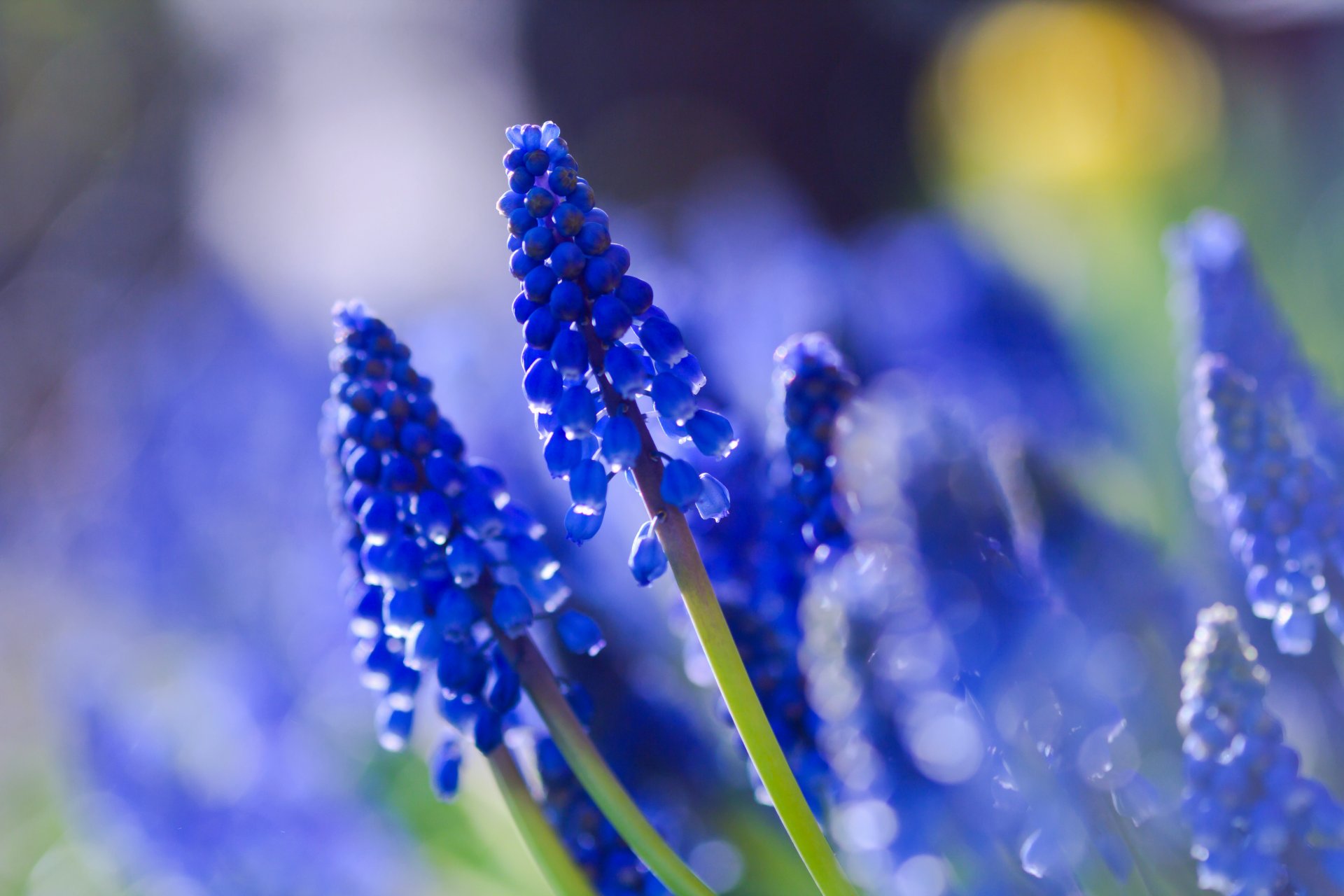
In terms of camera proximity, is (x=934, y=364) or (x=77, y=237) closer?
(x=934, y=364)

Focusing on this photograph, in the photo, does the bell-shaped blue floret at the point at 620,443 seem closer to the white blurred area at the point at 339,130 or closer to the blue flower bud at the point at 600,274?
the blue flower bud at the point at 600,274

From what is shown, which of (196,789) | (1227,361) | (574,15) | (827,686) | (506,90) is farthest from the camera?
(506,90)

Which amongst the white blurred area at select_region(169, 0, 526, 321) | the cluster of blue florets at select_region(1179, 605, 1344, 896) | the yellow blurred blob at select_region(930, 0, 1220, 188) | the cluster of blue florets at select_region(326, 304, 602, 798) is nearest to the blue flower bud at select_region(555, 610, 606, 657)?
the cluster of blue florets at select_region(326, 304, 602, 798)

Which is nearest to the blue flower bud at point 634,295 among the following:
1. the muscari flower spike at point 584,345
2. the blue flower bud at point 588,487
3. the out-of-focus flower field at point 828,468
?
the muscari flower spike at point 584,345

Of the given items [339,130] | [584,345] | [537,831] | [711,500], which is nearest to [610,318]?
[584,345]

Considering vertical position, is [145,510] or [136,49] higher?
[136,49]

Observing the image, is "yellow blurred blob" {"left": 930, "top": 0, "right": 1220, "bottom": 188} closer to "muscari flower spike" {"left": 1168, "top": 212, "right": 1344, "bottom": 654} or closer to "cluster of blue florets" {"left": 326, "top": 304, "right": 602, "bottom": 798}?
"muscari flower spike" {"left": 1168, "top": 212, "right": 1344, "bottom": 654}

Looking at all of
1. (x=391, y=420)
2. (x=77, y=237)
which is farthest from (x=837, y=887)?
(x=77, y=237)

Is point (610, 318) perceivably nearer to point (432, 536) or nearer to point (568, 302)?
point (568, 302)

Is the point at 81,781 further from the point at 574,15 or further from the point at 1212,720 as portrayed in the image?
the point at 574,15
